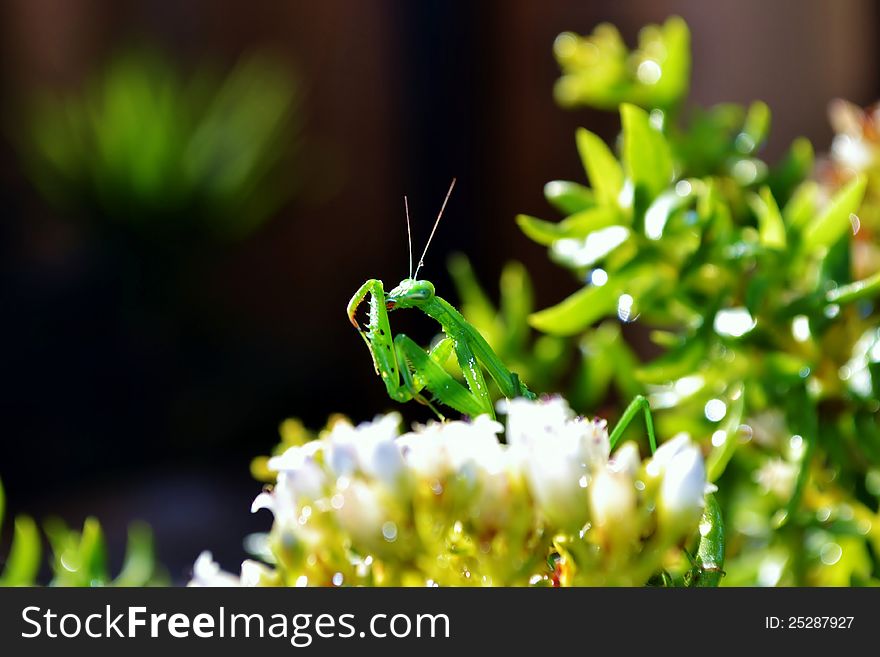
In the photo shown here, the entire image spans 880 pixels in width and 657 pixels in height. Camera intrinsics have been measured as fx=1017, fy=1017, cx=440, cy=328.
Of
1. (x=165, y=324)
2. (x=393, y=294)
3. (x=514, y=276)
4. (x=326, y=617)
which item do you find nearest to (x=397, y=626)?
(x=326, y=617)

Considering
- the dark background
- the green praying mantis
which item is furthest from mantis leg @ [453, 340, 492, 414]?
the dark background

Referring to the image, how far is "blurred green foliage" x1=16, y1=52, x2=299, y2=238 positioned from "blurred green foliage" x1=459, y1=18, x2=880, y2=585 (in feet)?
5.81

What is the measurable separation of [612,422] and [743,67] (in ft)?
4.84

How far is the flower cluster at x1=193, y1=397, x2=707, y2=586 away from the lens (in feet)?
0.95

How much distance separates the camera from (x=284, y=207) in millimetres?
2562

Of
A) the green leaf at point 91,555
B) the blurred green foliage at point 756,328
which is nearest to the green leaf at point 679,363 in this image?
the blurred green foliage at point 756,328

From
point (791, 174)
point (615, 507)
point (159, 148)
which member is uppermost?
point (159, 148)

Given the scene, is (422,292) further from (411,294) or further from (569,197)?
(569,197)

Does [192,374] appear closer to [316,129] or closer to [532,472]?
[316,129]

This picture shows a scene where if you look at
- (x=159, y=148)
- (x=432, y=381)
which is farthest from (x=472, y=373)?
(x=159, y=148)

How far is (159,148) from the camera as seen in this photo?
211 centimetres

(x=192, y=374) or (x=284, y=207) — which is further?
(x=284, y=207)

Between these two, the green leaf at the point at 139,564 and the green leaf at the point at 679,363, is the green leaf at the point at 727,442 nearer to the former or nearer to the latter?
the green leaf at the point at 679,363

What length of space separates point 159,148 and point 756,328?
6.07ft
